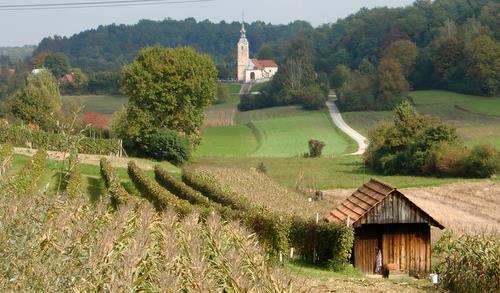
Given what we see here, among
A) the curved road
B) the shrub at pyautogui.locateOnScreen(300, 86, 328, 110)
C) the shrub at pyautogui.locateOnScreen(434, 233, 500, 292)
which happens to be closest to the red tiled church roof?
the curved road

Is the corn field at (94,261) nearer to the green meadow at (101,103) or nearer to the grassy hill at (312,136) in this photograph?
the grassy hill at (312,136)

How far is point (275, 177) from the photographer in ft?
163

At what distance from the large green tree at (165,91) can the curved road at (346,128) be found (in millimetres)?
19047

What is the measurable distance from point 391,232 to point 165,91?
33.8 m

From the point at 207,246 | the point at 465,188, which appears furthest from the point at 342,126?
the point at 207,246

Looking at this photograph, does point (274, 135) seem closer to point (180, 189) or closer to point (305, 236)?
point (180, 189)

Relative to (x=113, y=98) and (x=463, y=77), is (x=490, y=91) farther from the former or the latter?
(x=113, y=98)

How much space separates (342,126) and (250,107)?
1124 inches

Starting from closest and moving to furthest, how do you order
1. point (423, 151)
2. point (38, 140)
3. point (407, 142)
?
1. point (38, 140)
2. point (423, 151)
3. point (407, 142)

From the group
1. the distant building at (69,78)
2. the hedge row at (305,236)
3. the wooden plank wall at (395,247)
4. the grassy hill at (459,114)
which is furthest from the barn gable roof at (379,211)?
the distant building at (69,78)

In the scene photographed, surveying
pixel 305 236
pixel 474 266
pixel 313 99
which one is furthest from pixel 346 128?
pixel 474 266

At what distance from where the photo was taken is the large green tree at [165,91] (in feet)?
177

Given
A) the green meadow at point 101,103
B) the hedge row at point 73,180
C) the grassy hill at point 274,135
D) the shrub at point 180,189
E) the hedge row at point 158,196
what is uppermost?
the hedge row at point 73,180

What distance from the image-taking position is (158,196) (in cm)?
2695
